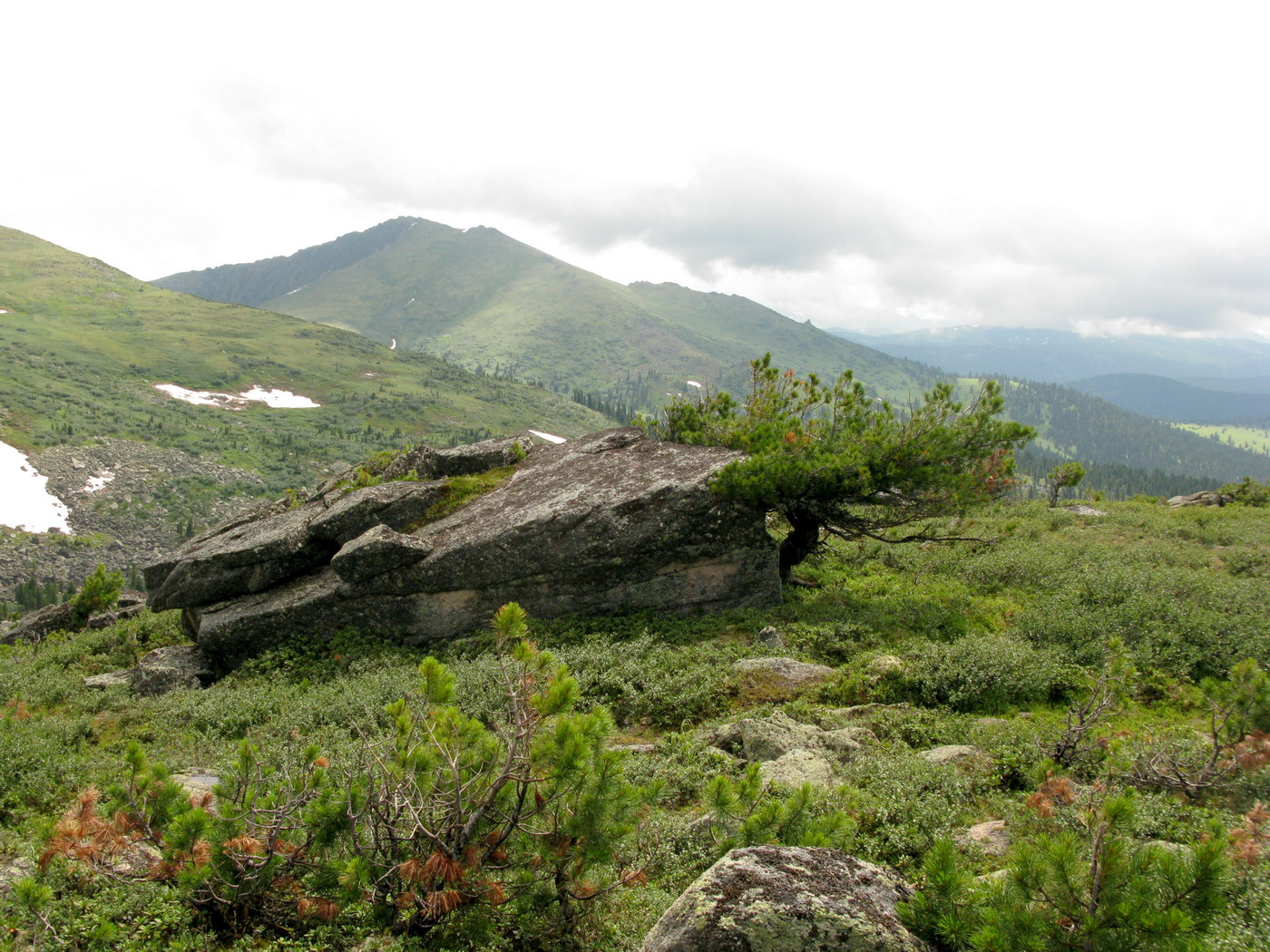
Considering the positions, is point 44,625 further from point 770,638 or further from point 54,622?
point 770,638

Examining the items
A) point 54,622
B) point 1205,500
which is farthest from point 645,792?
point 1205,500

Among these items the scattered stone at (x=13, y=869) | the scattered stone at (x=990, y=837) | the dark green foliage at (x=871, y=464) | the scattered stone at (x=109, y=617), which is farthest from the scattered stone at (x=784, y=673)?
the scattered stone at (x=109, y=617)

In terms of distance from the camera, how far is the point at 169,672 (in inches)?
642

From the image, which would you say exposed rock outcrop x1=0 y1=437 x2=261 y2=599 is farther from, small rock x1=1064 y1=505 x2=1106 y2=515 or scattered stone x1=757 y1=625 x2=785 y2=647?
small rock x1=1064 y1=505 x2=1106 y2=515

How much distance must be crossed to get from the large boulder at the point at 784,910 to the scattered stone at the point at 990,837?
2150 millimetres

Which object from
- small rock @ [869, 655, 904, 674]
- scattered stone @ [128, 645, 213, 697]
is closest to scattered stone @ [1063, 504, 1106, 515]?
small rock @ [869, 655, 904, 674]

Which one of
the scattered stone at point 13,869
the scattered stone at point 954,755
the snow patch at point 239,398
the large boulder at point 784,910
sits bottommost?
the scattered stone at point 13,869

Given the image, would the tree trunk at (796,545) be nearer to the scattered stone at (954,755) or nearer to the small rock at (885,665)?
the small rock at (885,665)

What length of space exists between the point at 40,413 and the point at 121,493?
3776cm

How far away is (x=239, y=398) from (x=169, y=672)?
19284 cm

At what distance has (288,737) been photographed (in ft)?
36.2

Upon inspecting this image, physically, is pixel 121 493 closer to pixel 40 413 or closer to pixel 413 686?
pixel 40 413

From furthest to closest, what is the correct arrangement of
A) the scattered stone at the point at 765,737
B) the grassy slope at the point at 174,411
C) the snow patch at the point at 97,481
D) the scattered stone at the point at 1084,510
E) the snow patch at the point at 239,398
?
the snow patch at the point at 239,398 < the grassy slope at the point at 174,411 < the snow patch at the point at 97,481 < the scattered stone at the point at 1084,510 < the scattered stone at the point at 765,737

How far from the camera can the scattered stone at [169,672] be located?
16078 mm
